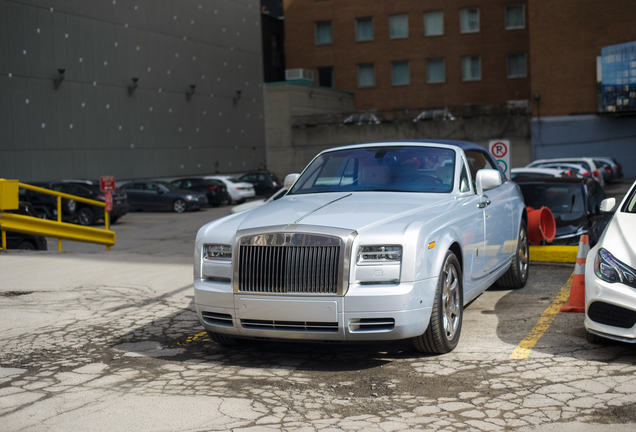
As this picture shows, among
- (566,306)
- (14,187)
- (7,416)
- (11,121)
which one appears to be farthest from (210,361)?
(11,121)

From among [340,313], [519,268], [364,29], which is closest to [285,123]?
[364,29]

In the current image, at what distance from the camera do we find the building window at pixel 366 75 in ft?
176

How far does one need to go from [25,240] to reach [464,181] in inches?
400

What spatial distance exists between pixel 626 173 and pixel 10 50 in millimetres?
32869

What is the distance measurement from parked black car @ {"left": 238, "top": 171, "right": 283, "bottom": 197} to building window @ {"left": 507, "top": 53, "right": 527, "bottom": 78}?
2153 centimetres

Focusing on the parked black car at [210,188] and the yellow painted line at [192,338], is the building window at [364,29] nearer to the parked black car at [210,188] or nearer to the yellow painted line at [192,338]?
the parked black car at [210,188]

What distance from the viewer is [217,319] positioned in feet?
18.7

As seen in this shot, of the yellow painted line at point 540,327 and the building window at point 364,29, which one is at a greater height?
the building window at point 364,29

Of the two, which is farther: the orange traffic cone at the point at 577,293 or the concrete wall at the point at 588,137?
the concrete wall at the point at 588,137

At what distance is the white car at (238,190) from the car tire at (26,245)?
774 inches

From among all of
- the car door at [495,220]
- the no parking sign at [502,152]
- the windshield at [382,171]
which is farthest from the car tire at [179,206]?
the windshield at [382,171]

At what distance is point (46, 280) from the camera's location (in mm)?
9820

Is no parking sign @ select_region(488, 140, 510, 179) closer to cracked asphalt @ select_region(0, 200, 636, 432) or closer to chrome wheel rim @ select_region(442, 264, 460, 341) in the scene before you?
cracked asphalt @ select_region(0, 200, 636, 432)

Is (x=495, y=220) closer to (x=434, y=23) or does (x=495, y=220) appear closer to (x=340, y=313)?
(x=340, y=313)
